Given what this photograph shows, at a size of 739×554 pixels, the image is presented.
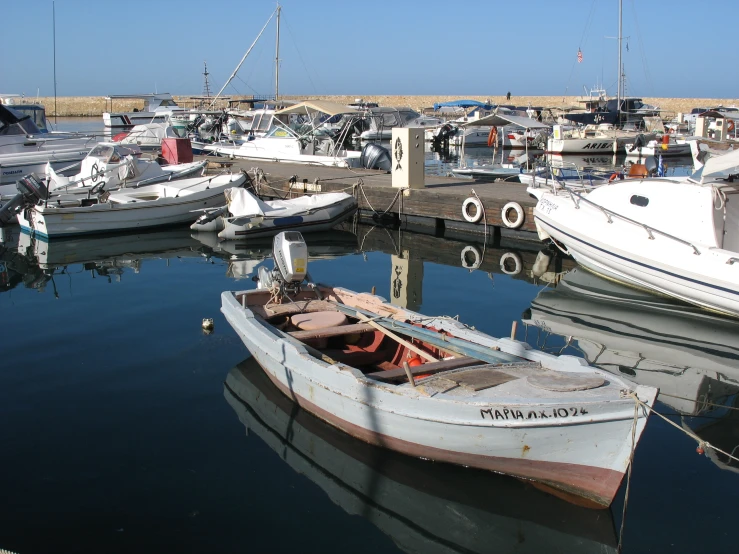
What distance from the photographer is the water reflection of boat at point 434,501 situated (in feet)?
17.3

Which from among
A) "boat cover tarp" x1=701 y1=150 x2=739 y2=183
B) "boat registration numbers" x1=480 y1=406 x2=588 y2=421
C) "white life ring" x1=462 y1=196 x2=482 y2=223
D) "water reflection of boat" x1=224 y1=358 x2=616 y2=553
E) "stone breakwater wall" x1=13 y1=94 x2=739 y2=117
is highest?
"stone breakwater wall" x1=13 y1=94 x2=739 y2=117

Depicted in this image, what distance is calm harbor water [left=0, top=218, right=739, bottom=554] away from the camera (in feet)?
17.3

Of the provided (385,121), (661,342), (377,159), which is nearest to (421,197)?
(377,159)

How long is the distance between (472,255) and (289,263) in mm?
7254

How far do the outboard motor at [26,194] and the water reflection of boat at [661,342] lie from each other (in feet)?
37.9

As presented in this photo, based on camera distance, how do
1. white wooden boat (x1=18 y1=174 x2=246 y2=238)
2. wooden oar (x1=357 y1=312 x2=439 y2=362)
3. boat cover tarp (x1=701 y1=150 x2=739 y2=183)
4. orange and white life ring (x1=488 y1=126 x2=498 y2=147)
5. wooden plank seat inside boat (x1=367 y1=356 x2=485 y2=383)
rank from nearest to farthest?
wooden plank seat inside boat (x1=367 y1=356 x2=485 y2=383) → wooden oar (x1=357 y1=312 x2=439 y2=362) → boat cover tarp (x1=701 y1=150 x2=739 y2=183) → white wooden boat (x1=18 y1=174 x2=246 y2=238) → orange and white life ring (x1=488 y1=126 x2=498 y2=147)

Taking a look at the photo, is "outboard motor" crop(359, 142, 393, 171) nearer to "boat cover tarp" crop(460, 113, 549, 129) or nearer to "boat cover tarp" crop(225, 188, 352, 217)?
"boat cover tarp" crop(460, 113, 549, 129)

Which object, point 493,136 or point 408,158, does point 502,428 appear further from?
point 493,136

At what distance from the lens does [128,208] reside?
55.3 ft

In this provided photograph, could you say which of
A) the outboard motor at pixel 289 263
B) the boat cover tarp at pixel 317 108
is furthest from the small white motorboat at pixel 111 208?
the outboard motor at pixel 289 263

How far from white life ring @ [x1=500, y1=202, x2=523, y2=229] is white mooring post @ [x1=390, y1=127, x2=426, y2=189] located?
289cm

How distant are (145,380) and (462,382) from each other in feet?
13.4

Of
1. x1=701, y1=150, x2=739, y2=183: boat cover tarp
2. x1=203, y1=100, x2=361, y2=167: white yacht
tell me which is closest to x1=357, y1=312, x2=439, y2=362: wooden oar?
x1=701, y1=150, x2=739, y2=183: boat cover tarp

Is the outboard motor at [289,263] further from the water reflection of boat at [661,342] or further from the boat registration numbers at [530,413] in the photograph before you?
the boat registration numbers at [530,413]
